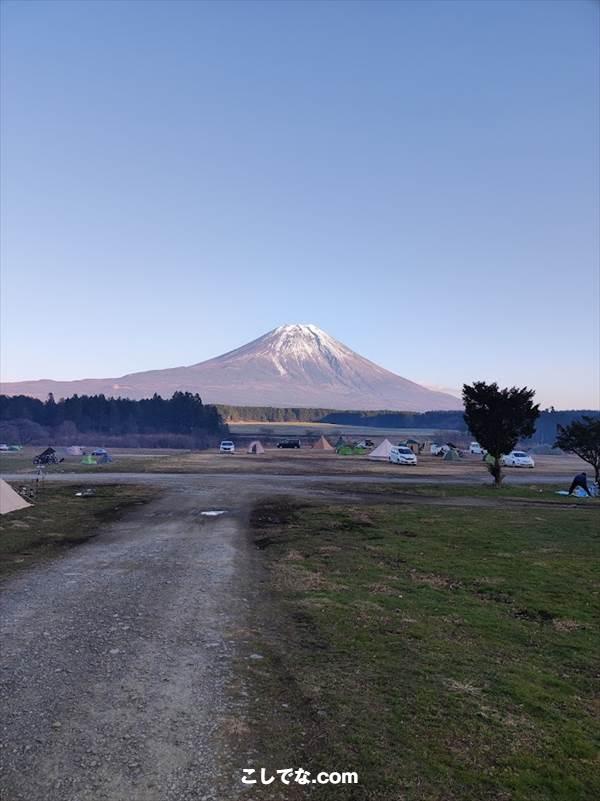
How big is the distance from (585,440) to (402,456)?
27.2m

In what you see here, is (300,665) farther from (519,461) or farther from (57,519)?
(519,461)

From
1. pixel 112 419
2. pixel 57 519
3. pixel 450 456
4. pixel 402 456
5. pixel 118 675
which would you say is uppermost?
pixel 112 419

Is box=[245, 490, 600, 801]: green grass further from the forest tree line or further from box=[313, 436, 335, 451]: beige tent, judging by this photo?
the forest tree line

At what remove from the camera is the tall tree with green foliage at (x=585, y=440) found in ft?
129

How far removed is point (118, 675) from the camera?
8219mm

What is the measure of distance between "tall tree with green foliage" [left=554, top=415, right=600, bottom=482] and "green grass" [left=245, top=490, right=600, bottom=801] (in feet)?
77.1

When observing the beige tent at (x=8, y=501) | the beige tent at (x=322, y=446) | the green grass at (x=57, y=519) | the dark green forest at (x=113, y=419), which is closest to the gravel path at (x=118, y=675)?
the green grass at (x=57, y=519)

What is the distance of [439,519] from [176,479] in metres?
22.1

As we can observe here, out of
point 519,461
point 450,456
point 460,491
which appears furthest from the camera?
point 450,456

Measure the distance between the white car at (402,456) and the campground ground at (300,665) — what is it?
43886 millimetres

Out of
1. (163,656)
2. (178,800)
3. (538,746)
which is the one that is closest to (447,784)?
(538,746)

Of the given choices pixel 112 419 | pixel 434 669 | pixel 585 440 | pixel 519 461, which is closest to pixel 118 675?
pixel 434 669

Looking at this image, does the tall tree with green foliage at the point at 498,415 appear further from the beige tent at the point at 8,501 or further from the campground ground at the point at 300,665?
the beige tent at the point at 8,501

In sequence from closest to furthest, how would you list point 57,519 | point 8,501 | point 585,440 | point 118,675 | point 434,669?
point 118,675, point 434,669, point 57,519, point 8,501, point 585,440
